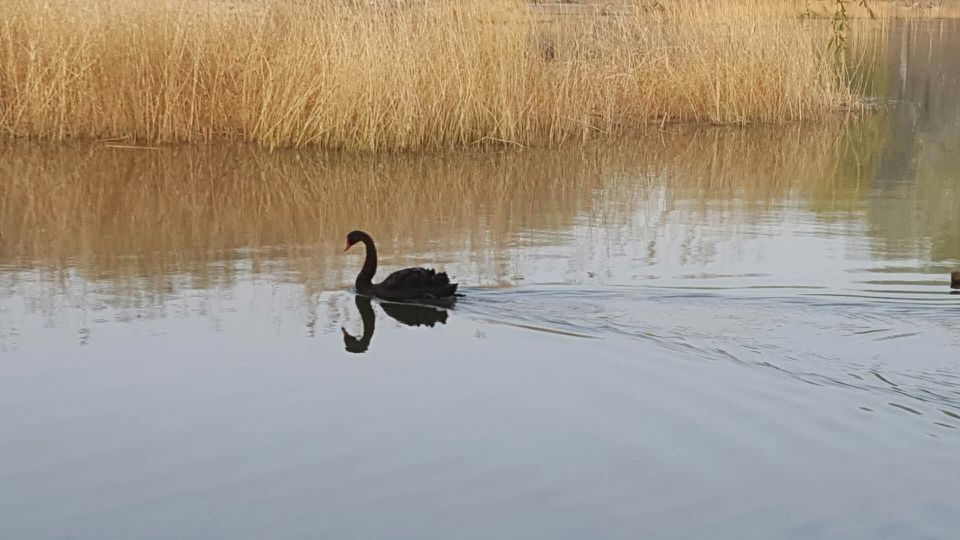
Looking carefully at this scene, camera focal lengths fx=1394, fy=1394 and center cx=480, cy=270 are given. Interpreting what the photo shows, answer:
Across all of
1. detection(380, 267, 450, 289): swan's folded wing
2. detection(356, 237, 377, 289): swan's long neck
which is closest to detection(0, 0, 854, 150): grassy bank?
detection(356, 237, 377, 289): swan's long neck

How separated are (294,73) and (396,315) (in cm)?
631

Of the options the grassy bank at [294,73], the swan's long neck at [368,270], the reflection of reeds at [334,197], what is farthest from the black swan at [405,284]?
the grassy bank at [294,73]

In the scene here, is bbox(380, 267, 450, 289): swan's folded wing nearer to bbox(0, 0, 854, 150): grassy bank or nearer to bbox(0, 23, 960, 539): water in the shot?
bbox(0, 23, 960, 539): water

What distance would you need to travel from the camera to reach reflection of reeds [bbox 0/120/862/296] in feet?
31.2

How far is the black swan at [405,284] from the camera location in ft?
26.0

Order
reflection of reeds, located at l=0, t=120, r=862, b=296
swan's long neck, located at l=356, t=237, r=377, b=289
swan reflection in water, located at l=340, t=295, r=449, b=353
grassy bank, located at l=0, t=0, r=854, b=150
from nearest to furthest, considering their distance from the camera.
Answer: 1. swan reflection in water, located at l=340, t=295, r=449, b=353
2. swan's long neck, located at l=356, t=237, r=377, b=289
3. reflection of reeds, located at l=0, t=120, r=862, b=296
4. grassy bank, located at l=0, t=0, r=854, b=150

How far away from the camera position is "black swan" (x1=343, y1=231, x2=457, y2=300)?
7914 mm

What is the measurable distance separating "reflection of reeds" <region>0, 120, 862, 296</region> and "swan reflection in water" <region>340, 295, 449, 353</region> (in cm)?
62

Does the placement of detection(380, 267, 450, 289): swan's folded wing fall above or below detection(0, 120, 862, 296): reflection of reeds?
below

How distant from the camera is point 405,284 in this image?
8.16 meters

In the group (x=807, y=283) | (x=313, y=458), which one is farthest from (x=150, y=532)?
(x=807, y=283)

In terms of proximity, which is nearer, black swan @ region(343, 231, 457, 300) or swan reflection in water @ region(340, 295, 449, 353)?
swan reflection in water @ region(340, 295, 449, 353)

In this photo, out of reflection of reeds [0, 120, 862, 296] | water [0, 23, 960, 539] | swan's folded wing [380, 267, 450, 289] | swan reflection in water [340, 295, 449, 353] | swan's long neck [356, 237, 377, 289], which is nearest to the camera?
water [0, 23, 960, 539]

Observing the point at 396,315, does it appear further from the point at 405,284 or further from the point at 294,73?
the point at 294,73
